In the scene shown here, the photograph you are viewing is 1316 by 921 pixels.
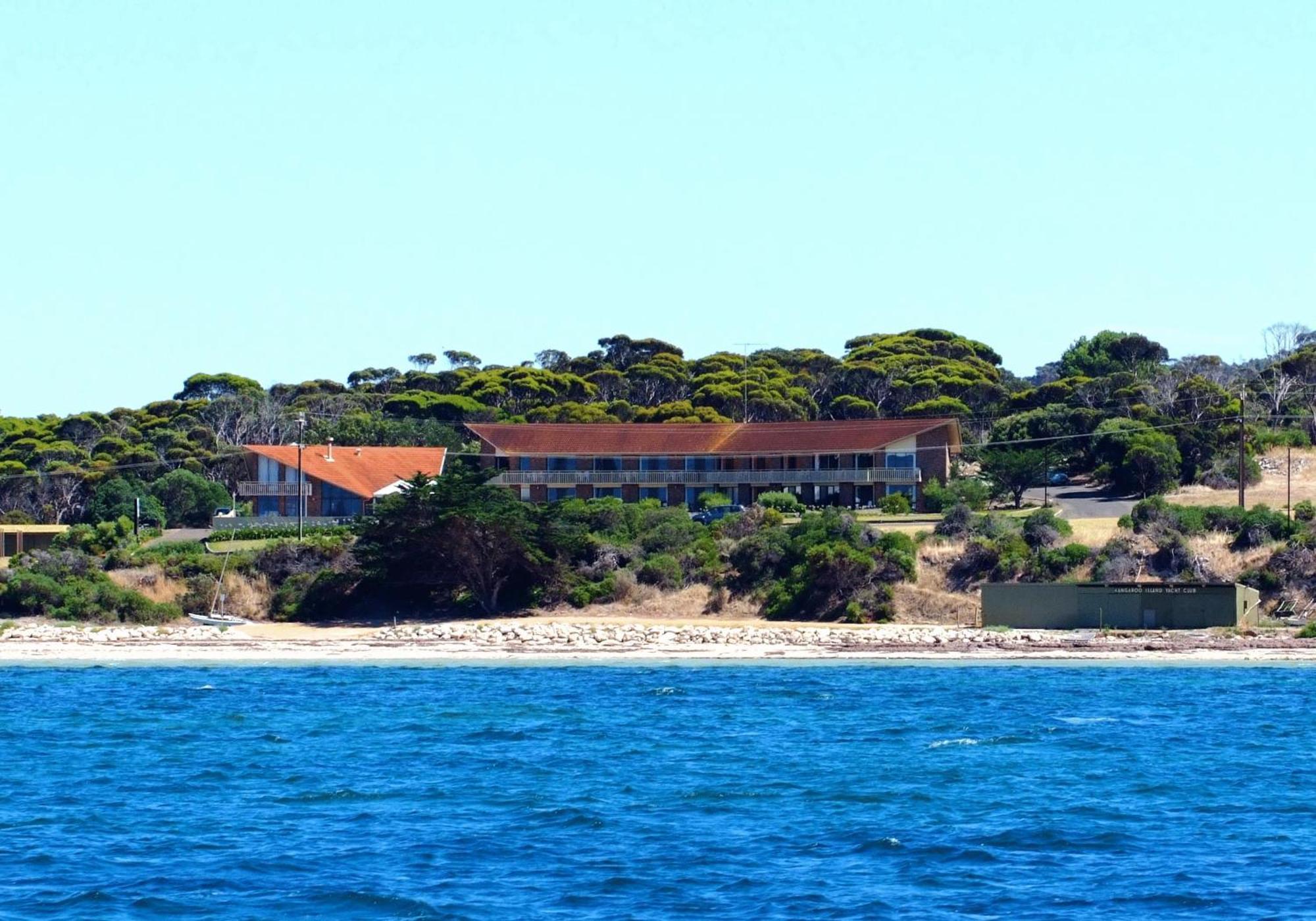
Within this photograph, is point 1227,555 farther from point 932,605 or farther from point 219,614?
point 219,614

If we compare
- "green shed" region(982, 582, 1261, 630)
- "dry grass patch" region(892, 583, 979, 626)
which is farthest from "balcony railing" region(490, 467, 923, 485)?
"green shed" region(982, 582, 1261, 630)

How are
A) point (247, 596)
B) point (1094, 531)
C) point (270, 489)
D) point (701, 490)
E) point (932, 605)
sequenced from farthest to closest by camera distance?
1. point (701, 490)
2. point (270, 489)
3. point (1094, 531)
4. point (247, 596)
5. point (932, 605)

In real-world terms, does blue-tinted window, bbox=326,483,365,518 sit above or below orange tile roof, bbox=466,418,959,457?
below

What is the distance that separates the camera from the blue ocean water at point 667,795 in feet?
78.3

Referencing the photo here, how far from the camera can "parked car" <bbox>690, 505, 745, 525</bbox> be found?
7456 centimetres

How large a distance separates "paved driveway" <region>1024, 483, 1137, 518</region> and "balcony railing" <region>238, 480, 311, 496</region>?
1259 inches

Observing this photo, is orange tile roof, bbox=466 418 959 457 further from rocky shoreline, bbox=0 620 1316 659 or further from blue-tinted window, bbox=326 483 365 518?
rocky shoreline, bbox=0 620 1316 659

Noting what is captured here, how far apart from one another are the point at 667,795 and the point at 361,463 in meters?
54.9

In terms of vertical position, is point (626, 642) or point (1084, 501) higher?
point (1084, 501)

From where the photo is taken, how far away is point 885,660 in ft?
176

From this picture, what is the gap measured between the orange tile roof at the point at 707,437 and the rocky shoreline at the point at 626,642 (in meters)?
23.4

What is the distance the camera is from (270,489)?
81750mm

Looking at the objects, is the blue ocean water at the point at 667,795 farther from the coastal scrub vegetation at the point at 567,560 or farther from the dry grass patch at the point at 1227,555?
the dry grass patch at the point at 1227,555

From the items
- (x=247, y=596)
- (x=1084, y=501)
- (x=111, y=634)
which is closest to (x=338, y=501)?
(x=247, y=596)
